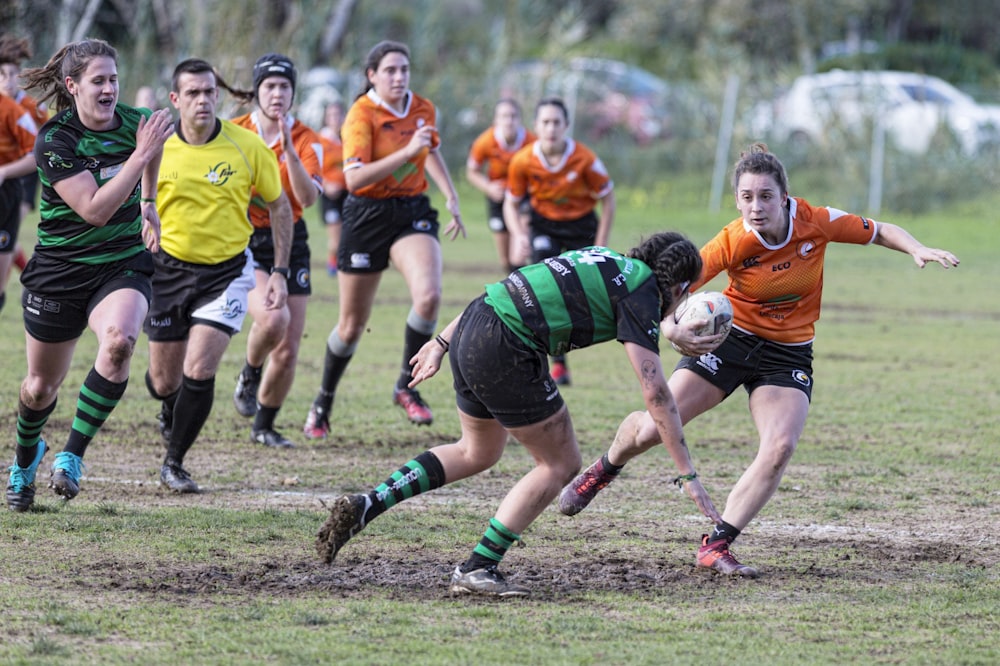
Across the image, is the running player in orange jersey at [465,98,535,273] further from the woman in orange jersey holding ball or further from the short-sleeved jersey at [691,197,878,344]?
the short-sleeved jersey at [691,197,878,344]

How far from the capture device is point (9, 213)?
33.3 ft

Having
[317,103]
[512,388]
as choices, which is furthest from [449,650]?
[317,103]

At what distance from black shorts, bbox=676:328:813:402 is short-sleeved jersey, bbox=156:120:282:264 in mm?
2456

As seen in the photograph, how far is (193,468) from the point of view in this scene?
7.44 meters

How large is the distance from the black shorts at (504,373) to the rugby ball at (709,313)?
0.65m

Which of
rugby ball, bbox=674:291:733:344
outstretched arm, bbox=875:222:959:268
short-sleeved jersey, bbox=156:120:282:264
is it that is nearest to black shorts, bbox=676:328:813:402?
rugby ball, bbox=674:291:733:344

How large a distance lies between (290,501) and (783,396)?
243 centimetres

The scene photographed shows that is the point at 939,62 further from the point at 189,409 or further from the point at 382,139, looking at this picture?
the point at 189,409

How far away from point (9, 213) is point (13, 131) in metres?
0.97

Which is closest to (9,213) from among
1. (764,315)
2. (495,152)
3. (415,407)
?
(415,407)

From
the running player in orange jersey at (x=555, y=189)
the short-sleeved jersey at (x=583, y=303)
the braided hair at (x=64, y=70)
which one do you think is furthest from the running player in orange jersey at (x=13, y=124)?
the short-sleeved jersey at (x=583, y=303)

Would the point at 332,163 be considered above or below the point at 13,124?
below

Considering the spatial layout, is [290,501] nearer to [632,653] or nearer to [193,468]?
[193,468]

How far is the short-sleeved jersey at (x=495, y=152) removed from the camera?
44.4 feet
